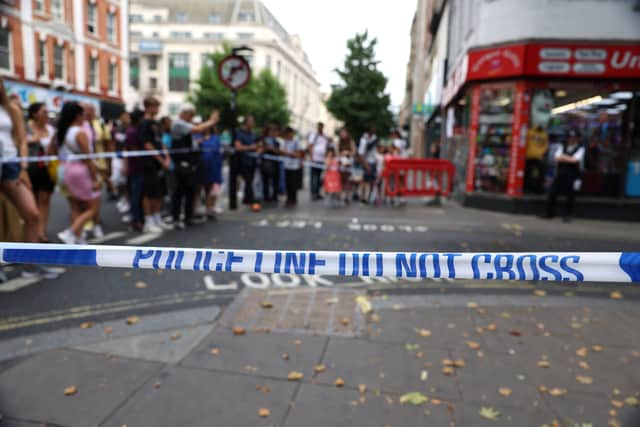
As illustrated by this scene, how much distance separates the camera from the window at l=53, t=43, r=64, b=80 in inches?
160

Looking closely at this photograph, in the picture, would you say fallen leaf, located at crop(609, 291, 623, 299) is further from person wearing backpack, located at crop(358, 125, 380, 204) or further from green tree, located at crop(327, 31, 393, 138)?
green tree, located at crop(327, 31, 393, 138)

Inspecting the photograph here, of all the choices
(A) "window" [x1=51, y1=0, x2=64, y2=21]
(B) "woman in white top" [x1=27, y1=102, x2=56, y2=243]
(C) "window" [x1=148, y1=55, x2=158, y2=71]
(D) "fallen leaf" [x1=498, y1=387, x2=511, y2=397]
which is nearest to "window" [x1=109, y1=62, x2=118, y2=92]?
(B) "woman in white top" [x1=27, y1=102, x2=56, y2=243]

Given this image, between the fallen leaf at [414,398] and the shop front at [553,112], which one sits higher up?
the shop front at [553,112]

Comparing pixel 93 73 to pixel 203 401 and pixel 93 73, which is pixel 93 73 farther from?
pixel 203 401

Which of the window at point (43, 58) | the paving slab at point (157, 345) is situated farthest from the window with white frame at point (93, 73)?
the paving slab at point (157, 345)

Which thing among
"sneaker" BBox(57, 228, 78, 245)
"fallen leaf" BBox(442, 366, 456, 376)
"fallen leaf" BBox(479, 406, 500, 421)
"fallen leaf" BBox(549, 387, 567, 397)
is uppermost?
"sneaker" BBox(57, 228, 78, 245)

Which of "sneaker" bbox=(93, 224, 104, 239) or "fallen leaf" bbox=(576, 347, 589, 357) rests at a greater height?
"sneaker" bbox=(93, 224, 104, 239)

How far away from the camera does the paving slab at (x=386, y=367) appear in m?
2.93

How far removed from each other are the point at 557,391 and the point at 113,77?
20.4ft

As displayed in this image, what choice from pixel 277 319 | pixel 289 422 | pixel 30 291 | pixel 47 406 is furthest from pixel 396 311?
pixel 30 291

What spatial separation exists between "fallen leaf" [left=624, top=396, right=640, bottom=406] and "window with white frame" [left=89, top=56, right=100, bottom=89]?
5226 mm

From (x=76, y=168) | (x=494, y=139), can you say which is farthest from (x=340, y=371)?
(x=494, y=139)

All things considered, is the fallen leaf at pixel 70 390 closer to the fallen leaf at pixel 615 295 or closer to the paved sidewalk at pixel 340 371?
the paved sidewalk at pixel 340 371

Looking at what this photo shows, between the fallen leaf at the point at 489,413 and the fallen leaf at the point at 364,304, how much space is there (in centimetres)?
167
